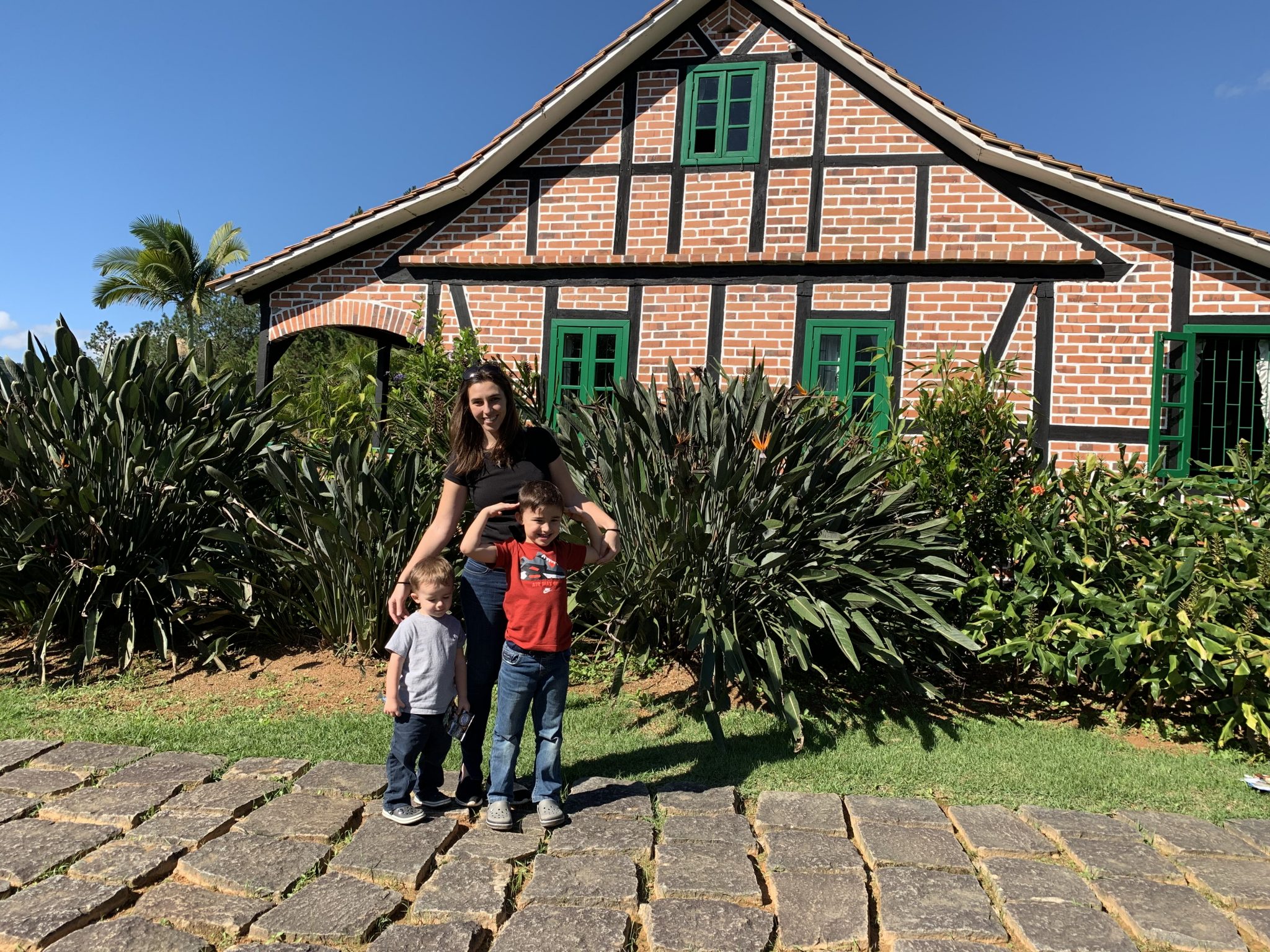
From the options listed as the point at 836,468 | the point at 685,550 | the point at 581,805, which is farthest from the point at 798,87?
the point at 581,805

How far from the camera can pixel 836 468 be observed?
17.2 ft

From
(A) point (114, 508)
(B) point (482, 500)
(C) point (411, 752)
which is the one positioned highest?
(B) point (482, 500)

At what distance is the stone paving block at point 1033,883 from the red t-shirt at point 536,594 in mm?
1634

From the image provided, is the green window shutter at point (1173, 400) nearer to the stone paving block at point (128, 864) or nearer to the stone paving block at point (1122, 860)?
the stone paving block at point (1122, 860)

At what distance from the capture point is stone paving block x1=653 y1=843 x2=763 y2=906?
290 centimetres

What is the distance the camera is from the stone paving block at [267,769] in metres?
3.80

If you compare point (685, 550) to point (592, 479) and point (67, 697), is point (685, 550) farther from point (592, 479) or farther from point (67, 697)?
point (67, 697)

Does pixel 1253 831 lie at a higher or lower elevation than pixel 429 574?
lower

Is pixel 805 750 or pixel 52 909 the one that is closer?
pixel 52 909

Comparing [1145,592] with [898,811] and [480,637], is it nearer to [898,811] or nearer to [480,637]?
[898,811]

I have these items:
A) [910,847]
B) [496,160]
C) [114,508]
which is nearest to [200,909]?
[910,847]

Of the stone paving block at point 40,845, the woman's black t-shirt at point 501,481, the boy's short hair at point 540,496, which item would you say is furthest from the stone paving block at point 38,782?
the boy's short hair at point 540,496

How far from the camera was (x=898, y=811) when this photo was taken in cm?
360

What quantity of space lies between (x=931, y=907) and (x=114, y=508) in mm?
4996
